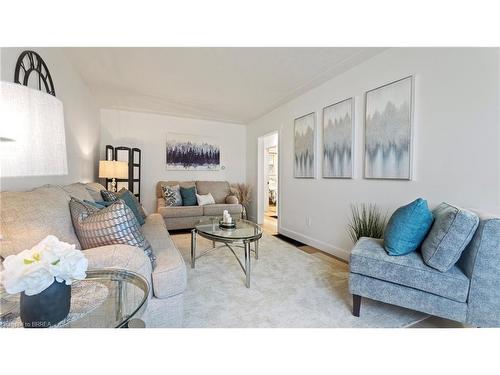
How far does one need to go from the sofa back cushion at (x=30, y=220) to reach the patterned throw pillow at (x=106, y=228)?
2.4 inches

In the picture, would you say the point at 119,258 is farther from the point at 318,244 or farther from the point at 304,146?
the point at 304,146

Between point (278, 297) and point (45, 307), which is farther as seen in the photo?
point (278, 297)

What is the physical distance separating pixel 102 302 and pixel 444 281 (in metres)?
1.89

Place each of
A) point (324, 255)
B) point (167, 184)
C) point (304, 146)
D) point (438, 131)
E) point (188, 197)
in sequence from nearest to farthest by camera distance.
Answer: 1. point (438, 131)
2. point (324, 255)
3. point (304, 146)
4. point (188, 197)
5. point (167, 184)

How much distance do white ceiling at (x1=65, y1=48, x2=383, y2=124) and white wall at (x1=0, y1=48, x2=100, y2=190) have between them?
19 centimetres

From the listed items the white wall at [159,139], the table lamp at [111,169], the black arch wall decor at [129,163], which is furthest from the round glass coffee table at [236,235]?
the white wall at [159,139]

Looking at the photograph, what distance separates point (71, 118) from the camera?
105 inches

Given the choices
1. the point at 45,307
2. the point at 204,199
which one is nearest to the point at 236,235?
the point at 45,307

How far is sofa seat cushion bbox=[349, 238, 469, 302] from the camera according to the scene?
4.47 ft

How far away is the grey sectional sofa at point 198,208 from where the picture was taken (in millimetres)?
4008
